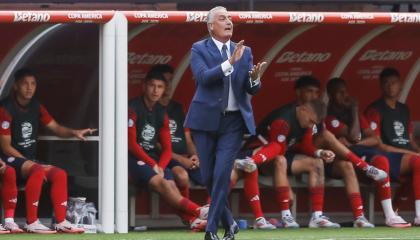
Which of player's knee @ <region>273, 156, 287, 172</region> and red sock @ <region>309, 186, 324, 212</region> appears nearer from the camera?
player's knee @ <region>273, 156, 287, 172</region>

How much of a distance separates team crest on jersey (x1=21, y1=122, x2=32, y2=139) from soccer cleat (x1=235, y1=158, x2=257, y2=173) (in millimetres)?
1910

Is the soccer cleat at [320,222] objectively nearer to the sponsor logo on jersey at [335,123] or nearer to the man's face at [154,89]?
the sponsor logo on jersey at [335,123]

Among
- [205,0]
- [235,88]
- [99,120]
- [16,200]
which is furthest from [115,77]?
[205,0]

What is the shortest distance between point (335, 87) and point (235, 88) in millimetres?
3694

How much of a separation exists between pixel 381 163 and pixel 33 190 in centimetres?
338

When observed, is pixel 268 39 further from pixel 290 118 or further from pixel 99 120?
pixel 99 120

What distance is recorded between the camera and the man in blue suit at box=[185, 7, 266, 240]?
11.7 meters

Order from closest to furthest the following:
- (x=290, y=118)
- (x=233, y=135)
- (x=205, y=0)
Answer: (x=233, y=135) → (x=290, y=118) → (x=205, y=0)

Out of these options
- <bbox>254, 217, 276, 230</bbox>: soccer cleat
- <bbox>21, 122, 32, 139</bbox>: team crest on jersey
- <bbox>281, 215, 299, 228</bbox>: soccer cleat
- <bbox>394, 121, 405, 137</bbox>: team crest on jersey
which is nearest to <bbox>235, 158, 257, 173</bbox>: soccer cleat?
<bbox>254, 217, 276, 230</bbox>: soccer cleat

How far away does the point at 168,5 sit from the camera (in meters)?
18.4

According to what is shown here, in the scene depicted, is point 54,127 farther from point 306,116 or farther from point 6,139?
point 306,116

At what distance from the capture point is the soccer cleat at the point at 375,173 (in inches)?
587

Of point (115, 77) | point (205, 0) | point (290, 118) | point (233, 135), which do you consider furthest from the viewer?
point (205, 0)

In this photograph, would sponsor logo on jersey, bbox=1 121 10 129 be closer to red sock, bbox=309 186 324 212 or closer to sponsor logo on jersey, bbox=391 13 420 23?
red sock, bbox=309 186 324 212
